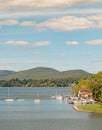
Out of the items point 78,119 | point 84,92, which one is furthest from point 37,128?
point 84,92

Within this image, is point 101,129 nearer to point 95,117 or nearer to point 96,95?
point 95,117

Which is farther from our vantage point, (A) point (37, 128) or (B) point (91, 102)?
(B) point (91, 102)

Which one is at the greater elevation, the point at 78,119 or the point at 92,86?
the point at 92,86

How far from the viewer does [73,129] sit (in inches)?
3273

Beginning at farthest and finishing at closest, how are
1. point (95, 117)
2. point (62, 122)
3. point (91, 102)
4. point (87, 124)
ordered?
point (91, 102), point (95, 117), point (62, 122), point (87, 124)

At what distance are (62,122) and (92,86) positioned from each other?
49.0 meters

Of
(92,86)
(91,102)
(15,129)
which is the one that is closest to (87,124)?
(15,129)

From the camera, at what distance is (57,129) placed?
83250mm

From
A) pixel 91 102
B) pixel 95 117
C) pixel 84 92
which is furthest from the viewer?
pixel 84 92

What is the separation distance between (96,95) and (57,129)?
6819cm

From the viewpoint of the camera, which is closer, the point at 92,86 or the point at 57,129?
the point at 57,129

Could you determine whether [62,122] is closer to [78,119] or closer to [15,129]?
[78,119]

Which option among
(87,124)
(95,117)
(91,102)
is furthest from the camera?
(91,102)

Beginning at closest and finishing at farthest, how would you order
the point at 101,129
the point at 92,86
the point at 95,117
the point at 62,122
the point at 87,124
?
the point at 101,129, the point at 87,124, the point at 62,122, the point at 95,117, the point at 92,86
